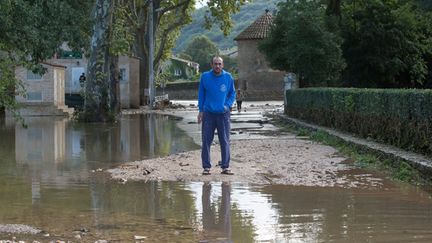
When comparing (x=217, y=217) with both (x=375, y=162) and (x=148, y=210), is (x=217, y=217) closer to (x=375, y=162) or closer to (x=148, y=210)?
(x=148, y=210)

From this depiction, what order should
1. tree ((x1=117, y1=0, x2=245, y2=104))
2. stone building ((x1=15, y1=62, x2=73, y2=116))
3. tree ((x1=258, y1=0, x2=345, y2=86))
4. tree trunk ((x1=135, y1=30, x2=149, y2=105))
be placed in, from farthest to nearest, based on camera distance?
tree trunk ((x1=135, y1=30, x2=149, y2=105)), tree ((x1=117, y1=0, x2=245, y2=104)), stone building ((x1=15, y1=62, x2=73, y2=116)), tree ((x1=258, y1=0, x2=345, y2=86))

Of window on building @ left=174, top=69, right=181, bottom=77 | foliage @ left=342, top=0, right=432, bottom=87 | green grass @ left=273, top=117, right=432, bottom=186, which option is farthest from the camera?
window on building @ left=174, top=69, right=181, bottom=77

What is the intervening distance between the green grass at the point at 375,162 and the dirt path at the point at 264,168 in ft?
1.03

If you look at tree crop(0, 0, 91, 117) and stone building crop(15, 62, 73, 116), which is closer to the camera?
tree crop(0, 0, 91, 117)

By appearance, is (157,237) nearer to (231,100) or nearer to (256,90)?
(231,100)

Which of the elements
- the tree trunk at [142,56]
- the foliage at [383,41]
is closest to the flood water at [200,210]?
the foliage at [383,41]

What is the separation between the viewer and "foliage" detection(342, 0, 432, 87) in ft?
120

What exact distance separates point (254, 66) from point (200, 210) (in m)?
70.2

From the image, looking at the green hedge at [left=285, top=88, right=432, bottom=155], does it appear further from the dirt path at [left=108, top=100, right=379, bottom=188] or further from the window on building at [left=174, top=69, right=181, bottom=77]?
the window on building at [left=174, top=69, right=181, bottom=77]

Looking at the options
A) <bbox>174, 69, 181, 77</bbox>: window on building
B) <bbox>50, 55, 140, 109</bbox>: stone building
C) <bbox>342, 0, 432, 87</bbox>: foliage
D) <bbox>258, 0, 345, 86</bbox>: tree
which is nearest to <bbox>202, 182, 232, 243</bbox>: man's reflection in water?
<bbox>258, 0, 345, 86</bbox>: tree

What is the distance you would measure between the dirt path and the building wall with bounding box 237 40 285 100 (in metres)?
62.0

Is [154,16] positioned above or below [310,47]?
above

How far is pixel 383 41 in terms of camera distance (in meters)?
36.7

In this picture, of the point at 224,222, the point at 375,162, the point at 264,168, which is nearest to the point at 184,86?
the point at 375,162
